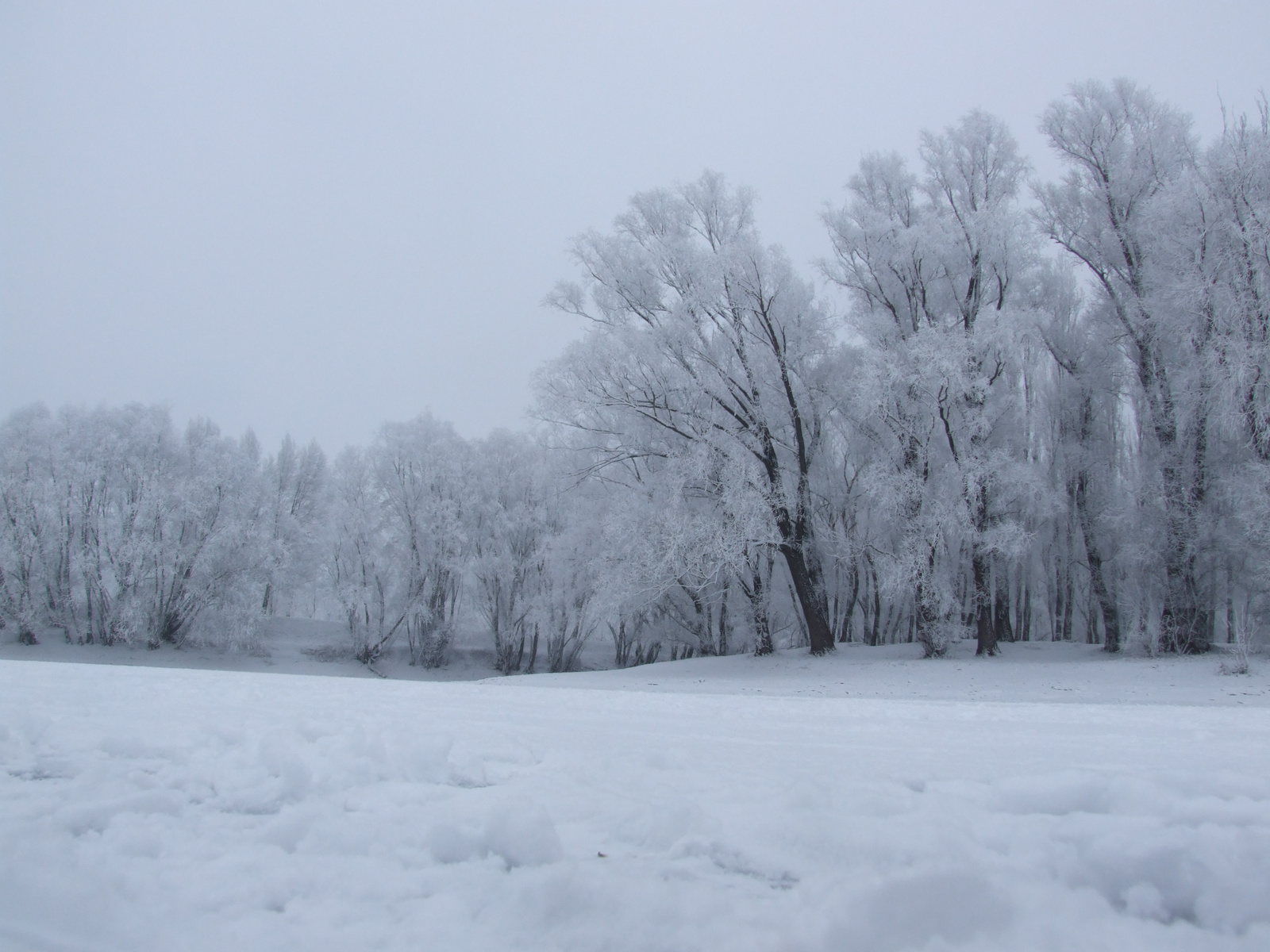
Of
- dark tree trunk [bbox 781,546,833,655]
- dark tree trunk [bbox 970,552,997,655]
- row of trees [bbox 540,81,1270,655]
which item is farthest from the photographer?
dark tree trunk [bbox 781,546,833,655]

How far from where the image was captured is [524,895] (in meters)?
1.91

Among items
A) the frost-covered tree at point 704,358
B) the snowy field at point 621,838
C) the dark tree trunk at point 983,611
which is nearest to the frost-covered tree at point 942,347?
the dark tree trunk at point 983,611

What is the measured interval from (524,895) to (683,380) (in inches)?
651

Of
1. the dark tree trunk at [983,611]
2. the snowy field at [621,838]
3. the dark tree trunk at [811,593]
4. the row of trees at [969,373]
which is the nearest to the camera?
the snowy field at [621,838]

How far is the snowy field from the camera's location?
1752 millimetres

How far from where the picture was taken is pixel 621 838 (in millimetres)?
2324

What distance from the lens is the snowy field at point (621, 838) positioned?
1752mm

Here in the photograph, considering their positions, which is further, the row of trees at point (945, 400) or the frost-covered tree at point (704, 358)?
the frost-covered tree at point (704, 358)

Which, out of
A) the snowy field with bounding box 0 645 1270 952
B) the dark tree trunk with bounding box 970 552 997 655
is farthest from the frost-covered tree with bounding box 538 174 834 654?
the snowy field with bounding box 0 645 1270 952

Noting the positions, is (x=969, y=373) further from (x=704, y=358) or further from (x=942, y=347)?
(x=704, y=358)

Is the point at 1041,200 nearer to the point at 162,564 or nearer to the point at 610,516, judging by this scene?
the point at 610,516

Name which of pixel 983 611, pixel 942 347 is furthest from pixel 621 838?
pixel 983 611

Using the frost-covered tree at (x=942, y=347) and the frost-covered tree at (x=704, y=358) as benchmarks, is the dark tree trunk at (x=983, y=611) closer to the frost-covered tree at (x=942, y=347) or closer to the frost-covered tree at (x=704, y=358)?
the frost-covered tree at (x=942, y=347)

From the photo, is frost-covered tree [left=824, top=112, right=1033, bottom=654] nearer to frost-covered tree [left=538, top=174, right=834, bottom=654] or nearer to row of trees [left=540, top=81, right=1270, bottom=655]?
row of trees [left=540, top=81, right=1270, bottom=655]
